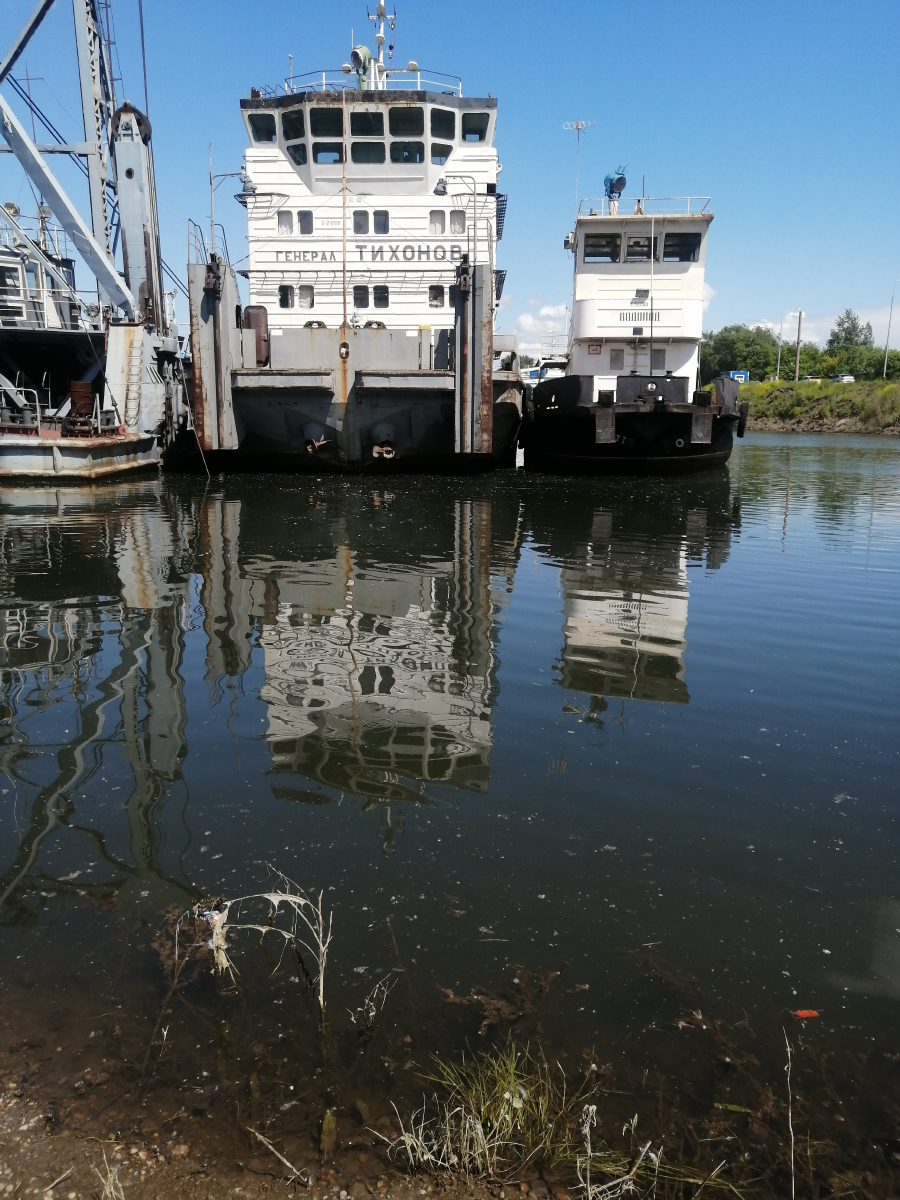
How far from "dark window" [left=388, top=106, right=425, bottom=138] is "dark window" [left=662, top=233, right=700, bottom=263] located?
659 centimetres

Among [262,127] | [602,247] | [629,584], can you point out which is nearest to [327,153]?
[262,127]

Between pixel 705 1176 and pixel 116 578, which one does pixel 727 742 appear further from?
pixel 116 578

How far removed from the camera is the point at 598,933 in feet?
9.51

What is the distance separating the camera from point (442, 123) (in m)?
19.4

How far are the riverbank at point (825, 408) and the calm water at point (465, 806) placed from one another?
44975 mm

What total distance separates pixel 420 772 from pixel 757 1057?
196 centimetres

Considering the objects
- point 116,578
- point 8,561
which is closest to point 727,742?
point 116,578

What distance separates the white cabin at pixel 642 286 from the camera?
20609mm

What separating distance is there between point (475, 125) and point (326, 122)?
3494 mm

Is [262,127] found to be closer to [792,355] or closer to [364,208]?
[364,208]

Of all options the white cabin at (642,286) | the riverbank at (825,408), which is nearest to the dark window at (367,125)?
the white cabin at (642,286)

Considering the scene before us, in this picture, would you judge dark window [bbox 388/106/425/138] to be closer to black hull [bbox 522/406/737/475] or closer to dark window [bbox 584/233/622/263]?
dark window [bbox 584/233/622/263]

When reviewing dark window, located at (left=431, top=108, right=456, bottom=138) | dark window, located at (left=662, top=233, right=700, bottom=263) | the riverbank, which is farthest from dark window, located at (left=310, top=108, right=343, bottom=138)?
the riverbank

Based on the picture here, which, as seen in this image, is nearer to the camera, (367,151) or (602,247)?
(367,151)
